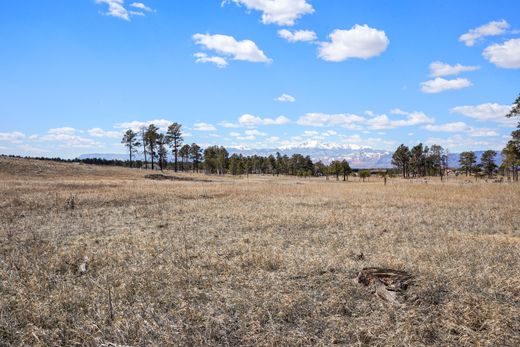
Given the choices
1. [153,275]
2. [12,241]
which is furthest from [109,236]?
[153,275]

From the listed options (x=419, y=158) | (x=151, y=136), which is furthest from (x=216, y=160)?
(x=419, y=158)

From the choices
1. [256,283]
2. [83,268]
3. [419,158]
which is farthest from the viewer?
[419,158]

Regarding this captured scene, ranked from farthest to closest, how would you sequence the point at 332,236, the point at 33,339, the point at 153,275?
the point at 332,236
the point at 153,275
the point at 33,339

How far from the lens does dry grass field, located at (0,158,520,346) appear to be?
5016mm

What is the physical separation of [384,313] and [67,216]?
1641cm

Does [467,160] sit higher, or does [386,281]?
[467,160]

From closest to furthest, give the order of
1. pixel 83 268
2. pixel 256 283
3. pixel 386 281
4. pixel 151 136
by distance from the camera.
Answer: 1. pixel 386 281
2. pixel 256 283
3. pixel 83 268
4. pixel 151 136

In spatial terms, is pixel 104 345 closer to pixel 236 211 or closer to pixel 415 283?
pixel 415 283

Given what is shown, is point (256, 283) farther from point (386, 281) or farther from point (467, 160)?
point (467, 160)

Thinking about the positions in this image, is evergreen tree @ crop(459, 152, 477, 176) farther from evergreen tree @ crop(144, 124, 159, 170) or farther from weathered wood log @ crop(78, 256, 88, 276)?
weathered wood log @ crop(78, 256, 88, 276)

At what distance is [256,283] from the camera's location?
7184 mm

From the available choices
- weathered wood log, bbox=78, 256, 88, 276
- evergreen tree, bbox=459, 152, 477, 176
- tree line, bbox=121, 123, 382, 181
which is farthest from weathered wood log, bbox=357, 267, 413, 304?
evergreen tree, bbox=459, 152, 477, 176

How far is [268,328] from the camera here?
17.0 feet

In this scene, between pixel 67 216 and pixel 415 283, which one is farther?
pixel 67 216
